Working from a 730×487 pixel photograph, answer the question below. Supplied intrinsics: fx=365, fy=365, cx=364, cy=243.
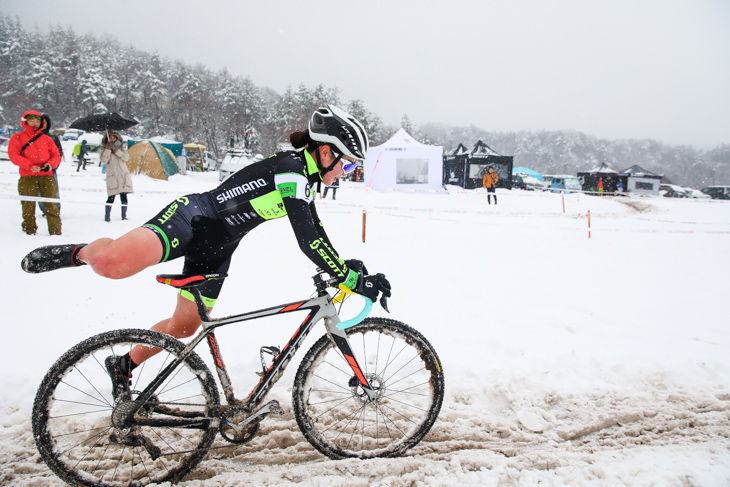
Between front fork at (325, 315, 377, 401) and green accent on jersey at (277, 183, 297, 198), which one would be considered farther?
front fork at (325, 315, 377, 401)

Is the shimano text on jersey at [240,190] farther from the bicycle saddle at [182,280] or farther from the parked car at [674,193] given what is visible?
the parked car at [674,193]

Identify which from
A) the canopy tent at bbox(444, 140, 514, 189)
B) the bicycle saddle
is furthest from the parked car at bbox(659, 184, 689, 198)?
the bicycle saddle

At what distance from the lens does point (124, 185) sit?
878cm

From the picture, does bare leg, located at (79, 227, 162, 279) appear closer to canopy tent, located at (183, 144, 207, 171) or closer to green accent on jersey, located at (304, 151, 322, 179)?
green accent on jersey, located at (304, 151, 322, 179)

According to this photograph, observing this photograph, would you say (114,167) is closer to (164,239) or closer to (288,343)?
(164,239)

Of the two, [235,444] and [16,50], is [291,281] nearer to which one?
[235,444]

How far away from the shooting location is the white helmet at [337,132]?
2.34m

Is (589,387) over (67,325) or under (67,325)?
under

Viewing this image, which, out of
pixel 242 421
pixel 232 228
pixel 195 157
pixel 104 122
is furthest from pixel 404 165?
pixel 195 157

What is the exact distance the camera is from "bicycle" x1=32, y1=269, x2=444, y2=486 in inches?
83.1

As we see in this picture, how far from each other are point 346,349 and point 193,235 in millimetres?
1255

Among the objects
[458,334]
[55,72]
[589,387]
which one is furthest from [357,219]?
[55,72]

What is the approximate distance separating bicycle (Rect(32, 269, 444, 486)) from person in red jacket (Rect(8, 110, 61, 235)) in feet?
19.2

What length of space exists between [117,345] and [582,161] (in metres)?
159
